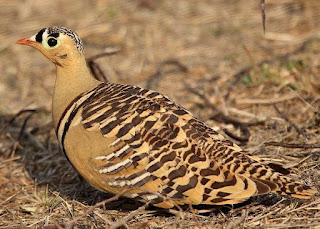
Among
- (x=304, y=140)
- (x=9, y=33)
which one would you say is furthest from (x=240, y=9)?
(x=304, y=140)

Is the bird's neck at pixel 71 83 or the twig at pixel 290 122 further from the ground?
the bird's neck at pixel 71 83

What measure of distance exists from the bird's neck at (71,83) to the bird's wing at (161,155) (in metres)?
0.42

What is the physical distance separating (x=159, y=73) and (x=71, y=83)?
240cm

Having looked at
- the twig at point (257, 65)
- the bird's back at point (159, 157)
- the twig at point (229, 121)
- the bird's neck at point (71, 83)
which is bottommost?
the twig at point (229, 121)

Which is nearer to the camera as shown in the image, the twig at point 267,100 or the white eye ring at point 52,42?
the white eye ring at point 52,42

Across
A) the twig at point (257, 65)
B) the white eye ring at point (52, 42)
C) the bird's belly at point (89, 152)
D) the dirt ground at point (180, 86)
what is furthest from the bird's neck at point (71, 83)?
the twig at point (257, 65)

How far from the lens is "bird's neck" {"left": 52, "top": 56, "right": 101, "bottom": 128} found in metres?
4.35

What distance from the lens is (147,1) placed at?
8.48 meters

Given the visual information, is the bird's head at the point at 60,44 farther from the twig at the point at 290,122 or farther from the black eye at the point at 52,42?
the twig at the point at 290,122

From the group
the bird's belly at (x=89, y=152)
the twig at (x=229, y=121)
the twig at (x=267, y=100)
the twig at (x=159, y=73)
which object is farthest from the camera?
the twig at (x=159, y=73)

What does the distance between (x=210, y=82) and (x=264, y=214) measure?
113 inches

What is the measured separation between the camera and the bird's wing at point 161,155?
356cm

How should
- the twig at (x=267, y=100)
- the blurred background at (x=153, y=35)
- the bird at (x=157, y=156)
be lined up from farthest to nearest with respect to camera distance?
the blurred background at (x=153, y=35)
the twig at (x=267, y=100)
the bird at (x=157, y=156)

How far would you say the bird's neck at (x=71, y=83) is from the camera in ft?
14.3
